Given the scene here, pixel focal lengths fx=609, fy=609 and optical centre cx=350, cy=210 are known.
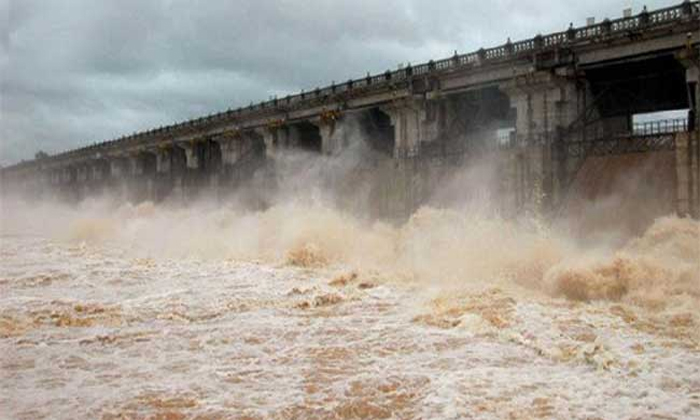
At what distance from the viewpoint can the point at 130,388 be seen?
902cm

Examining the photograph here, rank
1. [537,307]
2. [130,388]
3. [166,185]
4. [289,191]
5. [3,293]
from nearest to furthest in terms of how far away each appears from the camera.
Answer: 1. [130,388]
2. [537,307]
3. [3,293]
4. [289,191]
5. [166,185]

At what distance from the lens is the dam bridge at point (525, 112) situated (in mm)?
21609

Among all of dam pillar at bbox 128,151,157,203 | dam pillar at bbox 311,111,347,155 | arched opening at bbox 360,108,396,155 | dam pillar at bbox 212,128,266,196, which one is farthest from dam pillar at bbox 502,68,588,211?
dam pillar at bbox 128,151,157,203

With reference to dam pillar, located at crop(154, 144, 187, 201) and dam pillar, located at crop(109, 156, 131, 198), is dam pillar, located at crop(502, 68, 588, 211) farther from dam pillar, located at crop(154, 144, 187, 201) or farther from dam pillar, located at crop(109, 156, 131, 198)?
dam pillar, located at crop(109, 156, 131, 198)

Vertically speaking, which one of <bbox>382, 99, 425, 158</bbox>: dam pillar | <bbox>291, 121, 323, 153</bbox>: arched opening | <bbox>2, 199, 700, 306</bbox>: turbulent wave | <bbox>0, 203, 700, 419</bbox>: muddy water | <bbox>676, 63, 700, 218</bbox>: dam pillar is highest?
<bbox>291, 121, 323, 153</bbox>: arched opening

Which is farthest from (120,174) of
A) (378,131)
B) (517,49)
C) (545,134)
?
(545,134)

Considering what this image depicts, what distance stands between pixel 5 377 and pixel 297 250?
16131 millimetres

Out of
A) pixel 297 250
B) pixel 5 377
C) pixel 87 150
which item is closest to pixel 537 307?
pixel 5 377

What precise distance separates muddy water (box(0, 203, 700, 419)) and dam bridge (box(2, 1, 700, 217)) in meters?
2.89

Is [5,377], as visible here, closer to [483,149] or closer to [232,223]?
Result: [483,149]

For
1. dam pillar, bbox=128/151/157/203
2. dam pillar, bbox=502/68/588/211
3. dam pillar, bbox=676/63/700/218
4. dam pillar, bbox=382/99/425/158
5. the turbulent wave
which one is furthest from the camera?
dam pillar, bbox=128/151/157/203

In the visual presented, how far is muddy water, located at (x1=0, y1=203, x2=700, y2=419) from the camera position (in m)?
8.46

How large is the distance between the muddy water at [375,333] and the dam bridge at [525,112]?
2.89 m

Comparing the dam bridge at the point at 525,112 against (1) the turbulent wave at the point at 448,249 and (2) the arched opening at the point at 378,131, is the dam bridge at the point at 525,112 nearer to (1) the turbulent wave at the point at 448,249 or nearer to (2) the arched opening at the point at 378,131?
(2) the arched opening at the point at 378,131
